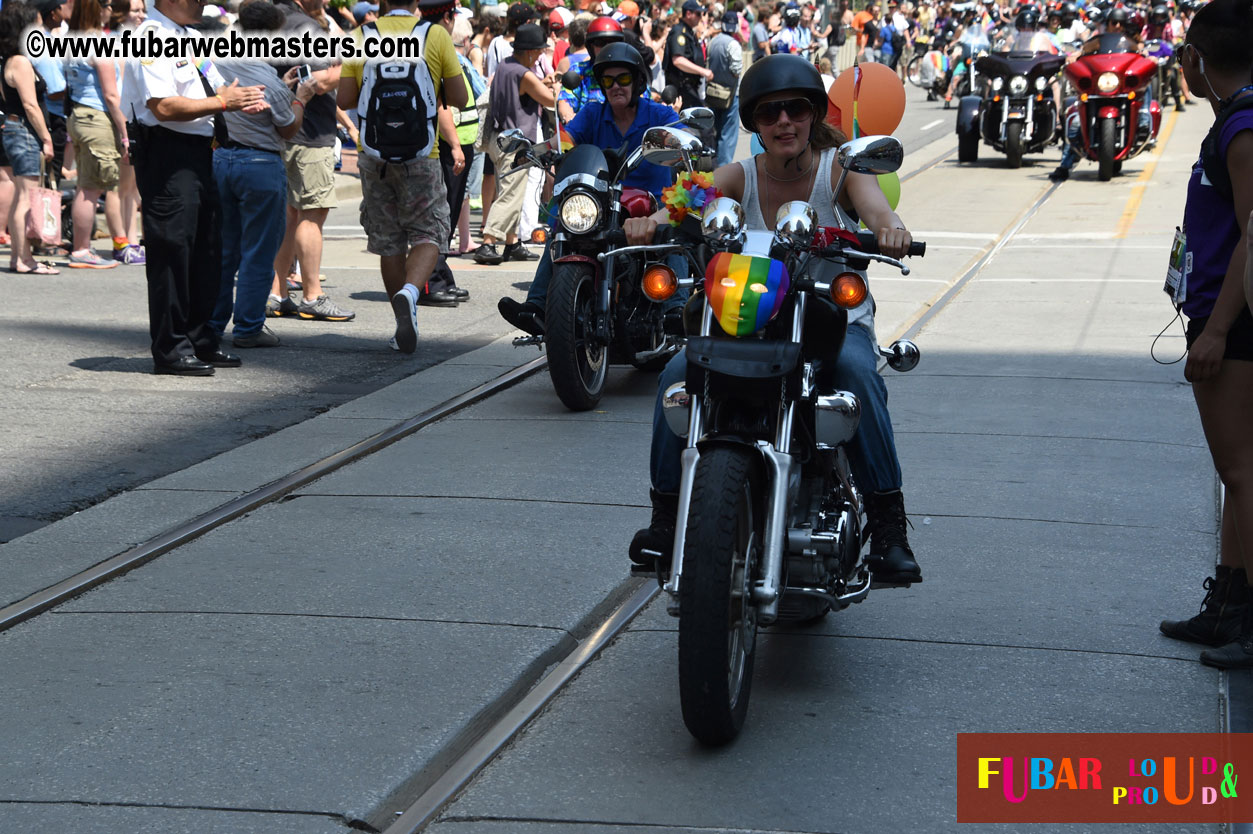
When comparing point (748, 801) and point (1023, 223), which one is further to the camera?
point (1023, 223)

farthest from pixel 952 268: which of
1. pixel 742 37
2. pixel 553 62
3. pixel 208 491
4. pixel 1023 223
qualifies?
pixel 742 37

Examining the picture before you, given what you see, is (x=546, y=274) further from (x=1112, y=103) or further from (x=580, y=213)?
(x=1112, y=103)

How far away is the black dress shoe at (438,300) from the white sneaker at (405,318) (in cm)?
221

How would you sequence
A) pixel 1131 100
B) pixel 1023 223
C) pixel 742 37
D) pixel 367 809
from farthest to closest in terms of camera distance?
pixel 742 37 < pixel 1131 100 < pixel 1023 223 < pixel 367 809

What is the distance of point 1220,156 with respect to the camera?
419cm

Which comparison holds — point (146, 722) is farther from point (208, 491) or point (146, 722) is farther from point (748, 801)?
point (208, 491)

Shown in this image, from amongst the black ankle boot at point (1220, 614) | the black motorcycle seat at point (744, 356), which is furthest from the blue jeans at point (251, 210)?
the black ankle boot at point (1220, 614)

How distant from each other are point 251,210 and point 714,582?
606cm

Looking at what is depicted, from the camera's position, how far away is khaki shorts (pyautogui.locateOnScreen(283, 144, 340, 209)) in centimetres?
1006

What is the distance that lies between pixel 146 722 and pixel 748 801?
151 cm

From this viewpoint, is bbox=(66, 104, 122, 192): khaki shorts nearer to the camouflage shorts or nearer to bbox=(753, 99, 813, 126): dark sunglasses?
the camouflage shorts

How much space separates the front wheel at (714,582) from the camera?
3.61m

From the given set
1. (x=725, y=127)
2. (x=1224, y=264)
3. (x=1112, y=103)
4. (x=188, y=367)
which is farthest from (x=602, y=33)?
(x=1112, y=103)

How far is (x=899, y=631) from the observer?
187 inches
